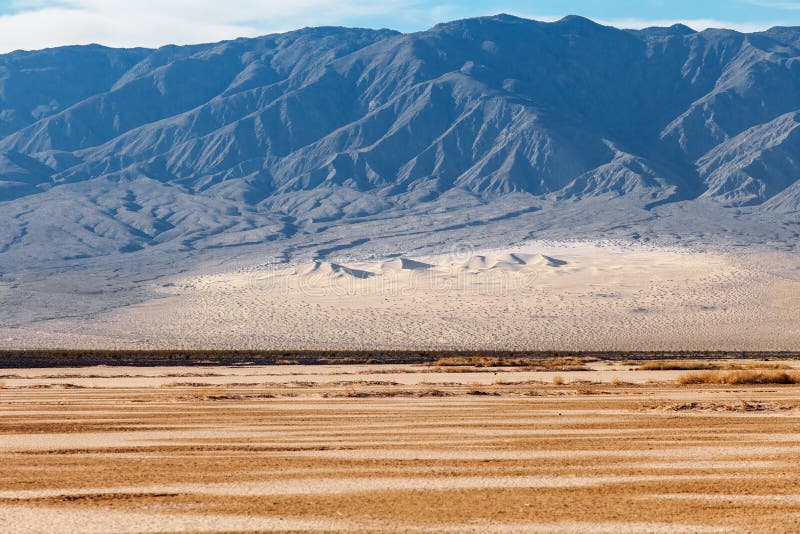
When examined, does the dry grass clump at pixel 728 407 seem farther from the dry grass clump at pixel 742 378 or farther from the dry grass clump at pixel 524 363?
the dry grass clump at pixel 524 363

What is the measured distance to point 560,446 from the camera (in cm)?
1867

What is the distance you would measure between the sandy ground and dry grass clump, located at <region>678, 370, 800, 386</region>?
32625 mm

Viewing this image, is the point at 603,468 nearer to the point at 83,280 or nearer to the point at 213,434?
the point at 213,434

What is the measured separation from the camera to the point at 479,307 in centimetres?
8588

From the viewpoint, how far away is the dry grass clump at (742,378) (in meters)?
33.2

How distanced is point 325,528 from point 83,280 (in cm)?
10664

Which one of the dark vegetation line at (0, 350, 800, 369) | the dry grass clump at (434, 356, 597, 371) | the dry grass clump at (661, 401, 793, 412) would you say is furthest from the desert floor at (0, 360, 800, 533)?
the dark vegetation line at (0, 350, 800, 369)

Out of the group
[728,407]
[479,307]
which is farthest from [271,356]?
[728,407]

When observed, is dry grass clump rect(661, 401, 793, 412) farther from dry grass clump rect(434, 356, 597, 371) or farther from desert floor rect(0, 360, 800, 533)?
dry grass clump rect(434, 356, 597, 371)

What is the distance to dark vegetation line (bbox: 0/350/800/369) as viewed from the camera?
52.2m

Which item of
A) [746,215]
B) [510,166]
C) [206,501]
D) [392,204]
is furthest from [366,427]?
[510,166]

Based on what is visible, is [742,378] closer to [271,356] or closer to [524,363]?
[524,363]

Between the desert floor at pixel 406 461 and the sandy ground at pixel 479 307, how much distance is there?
4163 cm

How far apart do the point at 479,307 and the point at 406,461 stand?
68.9 metres
